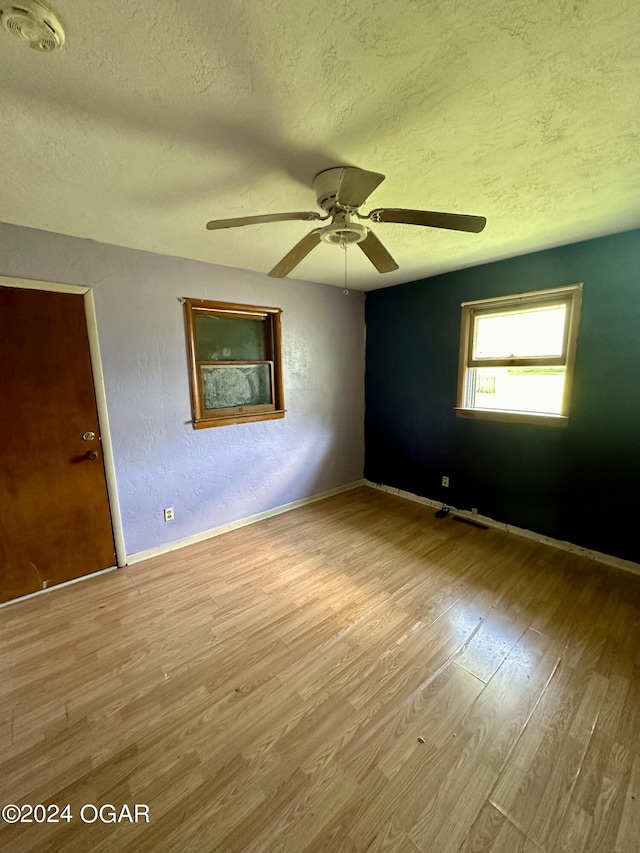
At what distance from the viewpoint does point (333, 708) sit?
146 cm

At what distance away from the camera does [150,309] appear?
253 centimetres

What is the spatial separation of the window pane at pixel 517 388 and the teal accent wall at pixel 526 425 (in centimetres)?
16

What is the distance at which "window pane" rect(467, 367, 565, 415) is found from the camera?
271cm

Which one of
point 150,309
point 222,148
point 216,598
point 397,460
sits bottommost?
→ point 216,598

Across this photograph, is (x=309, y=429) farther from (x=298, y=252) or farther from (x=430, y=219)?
(x=430, y=219)

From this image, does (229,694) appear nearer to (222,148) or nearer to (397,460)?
(222,148)

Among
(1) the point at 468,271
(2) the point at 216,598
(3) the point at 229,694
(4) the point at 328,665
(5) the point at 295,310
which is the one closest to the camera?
(3) the point at 229,694

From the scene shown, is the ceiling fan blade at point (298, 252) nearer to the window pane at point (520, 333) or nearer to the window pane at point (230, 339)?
the window pane at point (230, 339)

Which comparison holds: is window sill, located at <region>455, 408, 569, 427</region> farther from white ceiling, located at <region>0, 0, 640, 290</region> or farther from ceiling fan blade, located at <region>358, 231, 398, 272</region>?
ceiling fan blade, located at <region>358, 231, 398, 272</region>

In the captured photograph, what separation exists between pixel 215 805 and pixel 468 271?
3.84 m

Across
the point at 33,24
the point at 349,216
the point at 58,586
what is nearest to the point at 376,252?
the point at 349,216

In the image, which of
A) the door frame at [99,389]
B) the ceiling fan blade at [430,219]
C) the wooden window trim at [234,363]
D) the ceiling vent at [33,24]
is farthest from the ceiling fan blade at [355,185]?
the door frame at [99,389]

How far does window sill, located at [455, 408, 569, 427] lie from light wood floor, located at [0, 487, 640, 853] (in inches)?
43.9

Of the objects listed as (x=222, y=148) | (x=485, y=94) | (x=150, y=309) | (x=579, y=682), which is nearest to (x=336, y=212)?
(x=222, y=148)
